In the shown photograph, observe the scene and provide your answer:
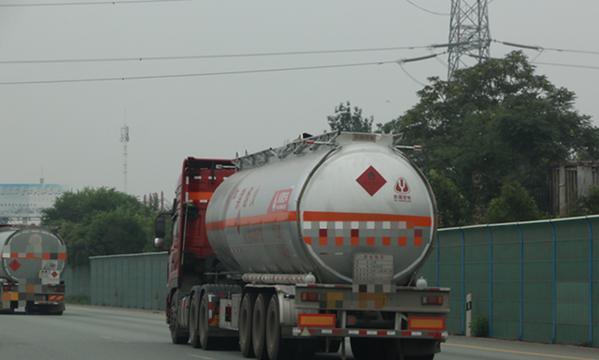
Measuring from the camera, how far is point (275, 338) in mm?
14922

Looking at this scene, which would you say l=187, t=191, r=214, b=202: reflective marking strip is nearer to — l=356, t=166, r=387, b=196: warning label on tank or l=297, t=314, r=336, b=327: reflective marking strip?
l=356, t=166, r=387, b=196: warning label on tank

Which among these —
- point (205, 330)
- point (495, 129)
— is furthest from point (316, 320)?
point (495, 129)

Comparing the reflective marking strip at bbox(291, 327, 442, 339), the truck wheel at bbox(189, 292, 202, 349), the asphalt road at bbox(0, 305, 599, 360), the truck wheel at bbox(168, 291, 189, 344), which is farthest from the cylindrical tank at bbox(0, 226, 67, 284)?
the reflective marking strip at bbox(291, 327, 442, 339)

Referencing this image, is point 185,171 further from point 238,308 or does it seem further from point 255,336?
point 255,336

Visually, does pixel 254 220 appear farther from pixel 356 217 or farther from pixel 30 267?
pixel 30 267

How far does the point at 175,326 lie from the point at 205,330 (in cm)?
274

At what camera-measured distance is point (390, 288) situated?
47.0 ft

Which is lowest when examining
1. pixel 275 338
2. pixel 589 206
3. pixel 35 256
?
pixel 275 338

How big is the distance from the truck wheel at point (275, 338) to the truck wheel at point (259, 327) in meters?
0.23

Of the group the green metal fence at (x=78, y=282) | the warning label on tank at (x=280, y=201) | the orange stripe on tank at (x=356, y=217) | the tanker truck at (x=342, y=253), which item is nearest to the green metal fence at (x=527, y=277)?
the tanker truck at (x=342, y=253)

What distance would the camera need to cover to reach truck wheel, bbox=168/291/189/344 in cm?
2123

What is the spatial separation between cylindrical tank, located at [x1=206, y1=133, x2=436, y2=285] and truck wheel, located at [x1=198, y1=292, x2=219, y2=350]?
12.2 feet

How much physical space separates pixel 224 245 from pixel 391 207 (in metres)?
5.24

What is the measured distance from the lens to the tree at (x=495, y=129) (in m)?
48.2
